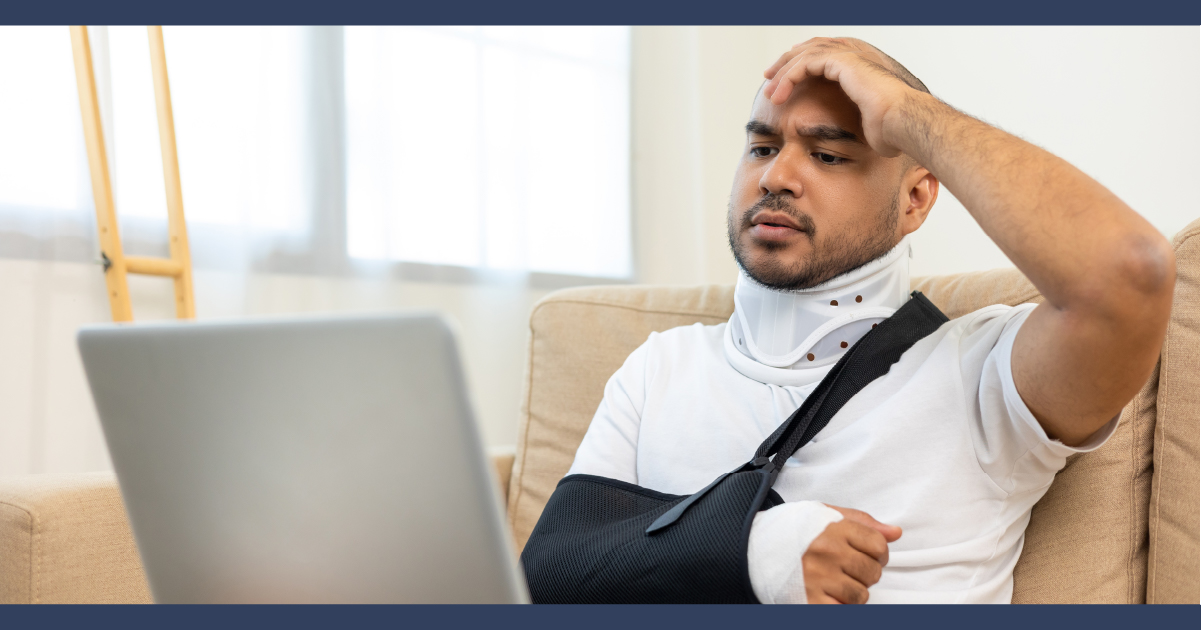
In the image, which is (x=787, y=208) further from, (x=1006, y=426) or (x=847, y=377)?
(x=1006, y=426)

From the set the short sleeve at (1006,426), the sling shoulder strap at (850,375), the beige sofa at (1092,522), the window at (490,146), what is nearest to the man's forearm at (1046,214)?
the short sleeve at (1006,426)

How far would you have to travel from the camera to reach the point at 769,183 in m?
1.20

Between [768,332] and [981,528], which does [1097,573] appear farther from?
[768,332]

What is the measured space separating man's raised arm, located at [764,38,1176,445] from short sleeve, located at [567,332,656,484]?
0.53m

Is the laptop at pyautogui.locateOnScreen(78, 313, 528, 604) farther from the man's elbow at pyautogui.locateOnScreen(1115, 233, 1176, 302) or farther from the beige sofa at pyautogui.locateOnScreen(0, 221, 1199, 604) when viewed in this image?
the man's elbow at pyautogui.locateOnScreen(1115, 233, 1176, 302)

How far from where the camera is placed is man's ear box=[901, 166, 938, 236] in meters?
1.26

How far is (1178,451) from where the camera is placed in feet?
3.49

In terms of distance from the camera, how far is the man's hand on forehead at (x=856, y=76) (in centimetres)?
103

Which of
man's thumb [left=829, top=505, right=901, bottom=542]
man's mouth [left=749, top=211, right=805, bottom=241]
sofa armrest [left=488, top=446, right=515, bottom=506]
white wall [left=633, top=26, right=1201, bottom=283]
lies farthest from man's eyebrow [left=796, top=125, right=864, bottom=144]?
white wall [left=633, top=26, right=1201, bottom=283]

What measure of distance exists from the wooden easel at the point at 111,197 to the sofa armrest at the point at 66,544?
75 cm

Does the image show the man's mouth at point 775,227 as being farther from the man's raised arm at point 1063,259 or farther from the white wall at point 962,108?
the white wall at point 962,108

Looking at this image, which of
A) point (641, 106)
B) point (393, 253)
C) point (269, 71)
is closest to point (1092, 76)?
point (641, 106)

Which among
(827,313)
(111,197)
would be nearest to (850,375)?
(827,313)

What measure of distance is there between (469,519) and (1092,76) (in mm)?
2308
